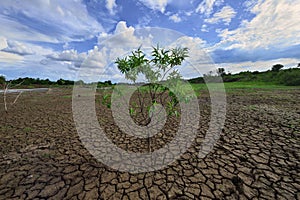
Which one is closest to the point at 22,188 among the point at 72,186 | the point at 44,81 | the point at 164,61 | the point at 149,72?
the point at 72,186

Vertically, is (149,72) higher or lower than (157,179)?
higher

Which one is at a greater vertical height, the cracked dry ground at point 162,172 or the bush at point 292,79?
the bush at point 292,79

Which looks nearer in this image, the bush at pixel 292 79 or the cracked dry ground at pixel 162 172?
the cracked dry ground at pixel 162 172

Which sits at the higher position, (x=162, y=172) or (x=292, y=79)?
(x=292, y=79)

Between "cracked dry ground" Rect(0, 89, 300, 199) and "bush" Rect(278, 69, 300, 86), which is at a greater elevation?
"bush" Rect(278, 69, 300, 86)

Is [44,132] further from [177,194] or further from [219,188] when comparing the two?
[219,188]

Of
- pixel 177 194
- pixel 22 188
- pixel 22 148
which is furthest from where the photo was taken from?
pixel 22 148

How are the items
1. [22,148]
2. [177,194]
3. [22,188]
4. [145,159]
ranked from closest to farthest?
[177,194]
[22,188]
[145,159]
[22,148]

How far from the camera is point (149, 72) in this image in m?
2.11

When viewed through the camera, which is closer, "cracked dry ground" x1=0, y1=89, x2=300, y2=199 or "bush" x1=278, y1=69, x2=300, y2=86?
"cracked dry ground" x1=0, y1=89, x2=300, y2=199

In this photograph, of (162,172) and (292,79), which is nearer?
(162,172)

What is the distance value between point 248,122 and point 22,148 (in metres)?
6.21

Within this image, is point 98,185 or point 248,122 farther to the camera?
point 248,122

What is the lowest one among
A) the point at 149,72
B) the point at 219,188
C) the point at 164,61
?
the point at 219,188
